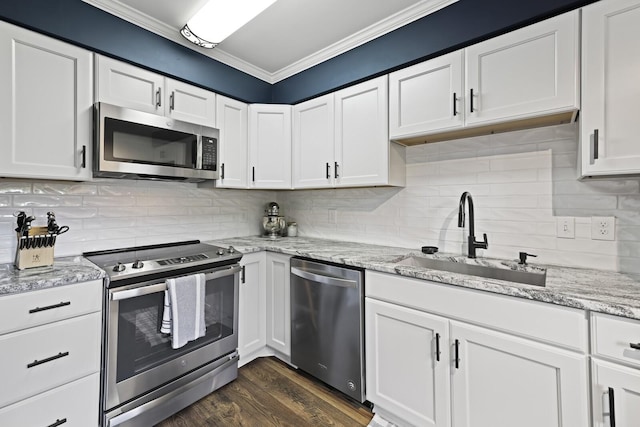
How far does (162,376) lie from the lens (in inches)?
66.1

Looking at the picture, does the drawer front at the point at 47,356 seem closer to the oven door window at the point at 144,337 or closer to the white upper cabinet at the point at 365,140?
the oven door window at the point at 144,337

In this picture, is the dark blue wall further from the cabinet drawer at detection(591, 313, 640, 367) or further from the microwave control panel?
the cabinet drawer at detection(591, 313, 640, 367)

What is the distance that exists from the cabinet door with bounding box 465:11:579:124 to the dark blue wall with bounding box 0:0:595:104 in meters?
0.07

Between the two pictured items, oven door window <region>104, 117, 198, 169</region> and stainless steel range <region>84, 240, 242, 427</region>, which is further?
oven door window <region>104, 117, 198, 169</region>

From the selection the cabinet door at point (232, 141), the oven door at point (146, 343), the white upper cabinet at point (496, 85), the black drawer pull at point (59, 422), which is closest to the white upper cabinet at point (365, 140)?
the white upper cabinet at point (496, 85)

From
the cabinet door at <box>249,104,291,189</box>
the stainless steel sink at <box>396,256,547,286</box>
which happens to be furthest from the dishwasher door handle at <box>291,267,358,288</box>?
the cabinet door at <box>249,104,291,189</box>

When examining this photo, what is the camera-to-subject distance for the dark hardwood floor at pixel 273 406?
168 cm

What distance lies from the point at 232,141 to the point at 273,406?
1979 mm

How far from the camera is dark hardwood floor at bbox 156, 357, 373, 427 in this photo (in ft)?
5.50

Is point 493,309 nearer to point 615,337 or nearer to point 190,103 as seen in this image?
point 615,337

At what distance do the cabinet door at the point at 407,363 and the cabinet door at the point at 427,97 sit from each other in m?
1.12

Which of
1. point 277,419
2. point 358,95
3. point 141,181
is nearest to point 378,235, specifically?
point 358,95

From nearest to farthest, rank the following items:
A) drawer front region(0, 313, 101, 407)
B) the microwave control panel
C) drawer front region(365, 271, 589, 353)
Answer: drawer front region(365, 271, 589, 353), drawer front region(0, 313, 101, 407), the microwave control panel

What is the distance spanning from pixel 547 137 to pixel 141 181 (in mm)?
2731
